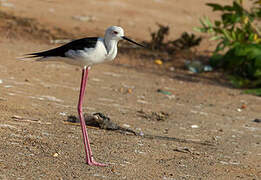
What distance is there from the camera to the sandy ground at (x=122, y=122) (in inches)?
154

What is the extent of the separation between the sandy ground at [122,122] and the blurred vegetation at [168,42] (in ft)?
2.34

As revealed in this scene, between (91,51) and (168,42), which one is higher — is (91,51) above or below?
above

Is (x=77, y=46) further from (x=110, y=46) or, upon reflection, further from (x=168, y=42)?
(x=168, y=42)

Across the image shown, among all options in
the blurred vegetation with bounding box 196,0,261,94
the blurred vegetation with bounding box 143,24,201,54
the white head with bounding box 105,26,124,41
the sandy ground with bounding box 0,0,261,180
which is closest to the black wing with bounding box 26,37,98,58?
the white head with bounding box 105,26,124,41

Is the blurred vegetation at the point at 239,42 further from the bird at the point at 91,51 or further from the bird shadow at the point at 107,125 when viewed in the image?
the bird at the point at 91,51

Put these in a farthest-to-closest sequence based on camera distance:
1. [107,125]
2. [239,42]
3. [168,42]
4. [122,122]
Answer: [168,42] < [239,42] < [122,122] < [107,125]

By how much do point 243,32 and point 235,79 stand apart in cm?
78

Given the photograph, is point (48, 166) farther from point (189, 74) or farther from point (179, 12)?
point (179, 12)

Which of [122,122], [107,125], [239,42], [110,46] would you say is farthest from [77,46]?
[239,42]

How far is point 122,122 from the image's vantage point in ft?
17.1

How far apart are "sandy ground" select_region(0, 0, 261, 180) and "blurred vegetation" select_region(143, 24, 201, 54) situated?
71 centimetres

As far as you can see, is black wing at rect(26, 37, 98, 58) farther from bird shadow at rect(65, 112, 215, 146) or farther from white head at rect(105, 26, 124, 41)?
bird shadow at rect(65, 112, 215, 146)

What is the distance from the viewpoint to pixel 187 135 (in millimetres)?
5141

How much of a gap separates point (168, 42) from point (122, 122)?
12.9 ft
